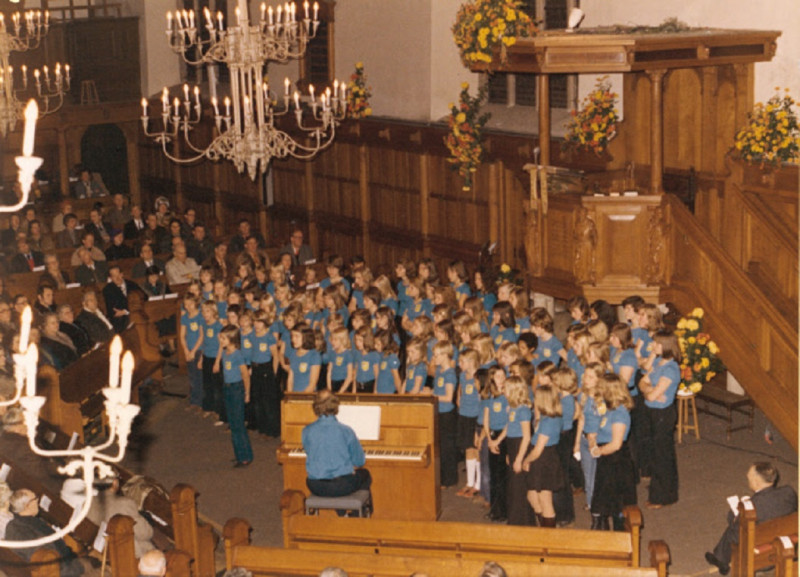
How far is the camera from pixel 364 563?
863 cm

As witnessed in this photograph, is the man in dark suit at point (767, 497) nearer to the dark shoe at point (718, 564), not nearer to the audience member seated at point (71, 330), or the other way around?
the dark shoe at point (718, 564)

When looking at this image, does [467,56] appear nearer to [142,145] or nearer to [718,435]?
[718,435]

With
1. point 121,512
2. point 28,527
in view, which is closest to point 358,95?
point 121,512

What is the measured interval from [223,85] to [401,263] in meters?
11.3

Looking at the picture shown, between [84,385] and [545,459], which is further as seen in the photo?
[84,385]

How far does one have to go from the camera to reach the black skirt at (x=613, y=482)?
10.6 meters

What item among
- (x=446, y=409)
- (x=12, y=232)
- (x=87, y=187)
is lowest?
(x=446, y=409)

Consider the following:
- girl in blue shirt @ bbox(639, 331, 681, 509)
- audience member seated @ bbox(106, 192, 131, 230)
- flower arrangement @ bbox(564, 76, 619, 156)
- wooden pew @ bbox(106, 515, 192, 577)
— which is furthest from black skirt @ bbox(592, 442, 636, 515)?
audience member seated @ bbox(106, 192, 131, 230)

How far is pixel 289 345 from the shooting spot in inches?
539

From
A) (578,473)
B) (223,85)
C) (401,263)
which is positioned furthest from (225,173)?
(578,473)

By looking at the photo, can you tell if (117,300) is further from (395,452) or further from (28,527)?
(28,527)

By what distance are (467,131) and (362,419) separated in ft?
24.5

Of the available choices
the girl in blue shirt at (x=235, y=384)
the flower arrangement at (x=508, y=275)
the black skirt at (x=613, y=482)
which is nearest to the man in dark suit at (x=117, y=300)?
the girl in blue shirt at (x=235, y=384)

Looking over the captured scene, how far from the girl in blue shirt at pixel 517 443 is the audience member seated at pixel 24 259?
891cm
